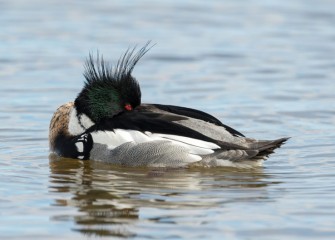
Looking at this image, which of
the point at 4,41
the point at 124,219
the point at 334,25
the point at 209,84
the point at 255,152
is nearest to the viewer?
the point at 124,219

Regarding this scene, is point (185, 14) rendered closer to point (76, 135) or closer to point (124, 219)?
point (76, 135)

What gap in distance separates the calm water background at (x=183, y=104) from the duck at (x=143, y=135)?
0.54 feet

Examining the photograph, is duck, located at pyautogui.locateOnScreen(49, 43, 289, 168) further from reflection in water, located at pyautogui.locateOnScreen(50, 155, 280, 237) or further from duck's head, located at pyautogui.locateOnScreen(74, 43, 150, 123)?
reflection in water, located at pyautogui.locateOnScreen(50, 155, 280, 237)

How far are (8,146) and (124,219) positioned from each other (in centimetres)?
377

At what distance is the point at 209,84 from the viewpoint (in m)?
15.5

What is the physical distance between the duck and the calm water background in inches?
6.5

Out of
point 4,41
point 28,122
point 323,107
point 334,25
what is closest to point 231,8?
point 334,25

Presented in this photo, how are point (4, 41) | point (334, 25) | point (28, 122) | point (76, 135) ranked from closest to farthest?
point (76, 135) < point (28, 122) < point (4, 41) < point (334, 25)

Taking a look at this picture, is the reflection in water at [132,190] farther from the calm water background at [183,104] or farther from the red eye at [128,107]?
the red eye at [128,107]

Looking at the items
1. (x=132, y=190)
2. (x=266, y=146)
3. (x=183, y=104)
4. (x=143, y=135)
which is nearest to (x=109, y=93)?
(x=143, y=135)

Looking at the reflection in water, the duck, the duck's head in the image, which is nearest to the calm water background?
the reflection in water

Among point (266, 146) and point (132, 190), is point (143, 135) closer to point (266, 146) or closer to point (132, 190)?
point (132, 190)

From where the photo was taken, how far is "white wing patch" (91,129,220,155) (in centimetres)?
1066

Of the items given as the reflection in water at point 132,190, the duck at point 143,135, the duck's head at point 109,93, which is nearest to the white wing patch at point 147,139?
the duck at point 143,135
